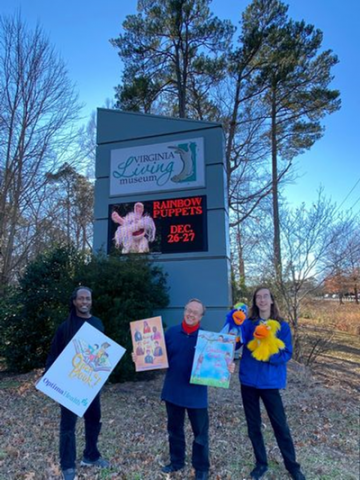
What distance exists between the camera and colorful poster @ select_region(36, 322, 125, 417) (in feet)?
10.2

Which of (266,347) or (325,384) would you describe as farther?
(325,384)

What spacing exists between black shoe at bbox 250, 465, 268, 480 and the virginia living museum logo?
218 inches

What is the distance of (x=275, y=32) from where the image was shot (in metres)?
16.2

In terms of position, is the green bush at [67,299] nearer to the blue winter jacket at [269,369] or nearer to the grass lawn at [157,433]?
the grass lawn at [157,433]

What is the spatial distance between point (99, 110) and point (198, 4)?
1073cm

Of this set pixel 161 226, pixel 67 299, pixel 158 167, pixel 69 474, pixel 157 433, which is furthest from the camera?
pixel 158 167

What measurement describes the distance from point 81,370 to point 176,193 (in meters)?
5.14

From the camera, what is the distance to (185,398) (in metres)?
3.08

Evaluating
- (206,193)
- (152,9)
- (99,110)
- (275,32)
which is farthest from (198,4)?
(206,193)

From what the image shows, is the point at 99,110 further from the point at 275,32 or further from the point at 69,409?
the point at 275,32

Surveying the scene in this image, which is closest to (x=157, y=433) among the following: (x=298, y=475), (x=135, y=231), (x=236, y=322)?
(x=298, y=475)

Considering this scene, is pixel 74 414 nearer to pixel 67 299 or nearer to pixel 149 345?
pixel 149 345

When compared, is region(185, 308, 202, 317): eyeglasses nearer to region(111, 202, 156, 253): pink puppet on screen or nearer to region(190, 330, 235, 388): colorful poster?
region(190, 330, 235, 388): colorful poster

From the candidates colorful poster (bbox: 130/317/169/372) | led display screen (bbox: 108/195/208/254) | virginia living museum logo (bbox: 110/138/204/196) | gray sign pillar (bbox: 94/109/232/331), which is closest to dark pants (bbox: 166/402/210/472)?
colorful poster (bbox: 130/317/169/372)
